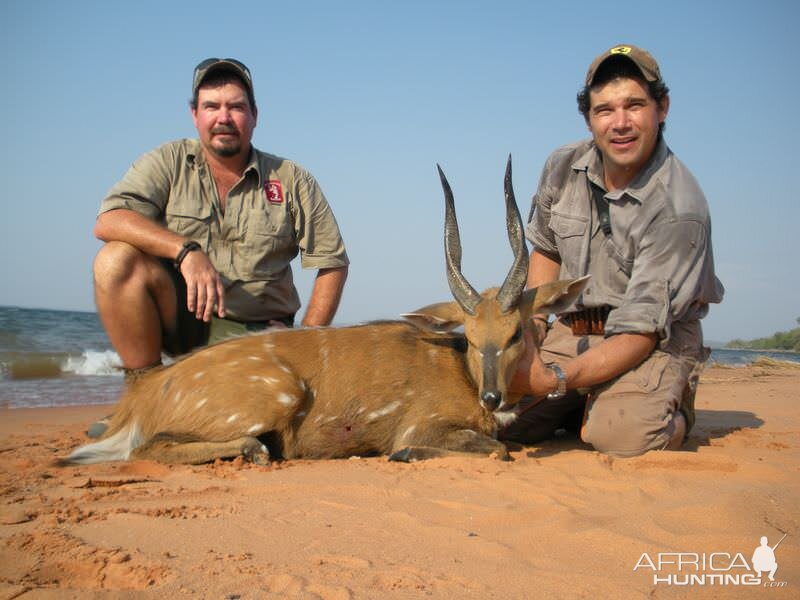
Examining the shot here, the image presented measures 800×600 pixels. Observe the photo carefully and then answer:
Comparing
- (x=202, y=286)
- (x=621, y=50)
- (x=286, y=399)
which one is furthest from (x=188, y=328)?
(x=621, y=50)

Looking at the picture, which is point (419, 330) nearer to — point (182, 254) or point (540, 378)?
point (540, 378)

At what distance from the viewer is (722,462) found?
4719 mm

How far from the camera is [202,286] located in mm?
5531

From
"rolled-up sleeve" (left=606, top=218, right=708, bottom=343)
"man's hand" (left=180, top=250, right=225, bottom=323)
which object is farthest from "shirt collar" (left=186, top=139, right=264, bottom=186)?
"rolled-up sleeve" (left=606, top=218, right=708, bottom=343)

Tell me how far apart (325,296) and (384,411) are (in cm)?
198

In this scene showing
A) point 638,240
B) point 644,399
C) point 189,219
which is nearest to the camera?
point 644,399

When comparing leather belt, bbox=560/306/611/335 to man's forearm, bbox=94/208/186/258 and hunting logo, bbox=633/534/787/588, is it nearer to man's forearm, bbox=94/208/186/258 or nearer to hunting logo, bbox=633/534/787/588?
hunting logo, bbox=633/534/787/588

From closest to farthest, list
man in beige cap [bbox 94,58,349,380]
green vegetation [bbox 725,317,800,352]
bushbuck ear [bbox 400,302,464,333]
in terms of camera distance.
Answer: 1. bushbuck ear [bbox 400,302,464,333]
2. man in beige cap [bbox 94,58,349,380]
3. green vegetation [bbox 725,317,800,352]

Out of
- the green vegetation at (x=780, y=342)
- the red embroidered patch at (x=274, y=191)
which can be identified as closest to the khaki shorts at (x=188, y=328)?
the red embroidered patch at (x=274, y=191)

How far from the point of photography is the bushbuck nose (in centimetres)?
475

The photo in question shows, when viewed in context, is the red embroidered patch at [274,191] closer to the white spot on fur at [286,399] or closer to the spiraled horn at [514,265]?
the white spot on fur at [286,399]

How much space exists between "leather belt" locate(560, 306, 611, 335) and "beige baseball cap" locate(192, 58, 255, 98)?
3747 mm

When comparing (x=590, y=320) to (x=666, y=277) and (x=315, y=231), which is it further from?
(x=315, y=231)

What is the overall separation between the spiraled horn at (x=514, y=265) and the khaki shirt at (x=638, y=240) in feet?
2.28
